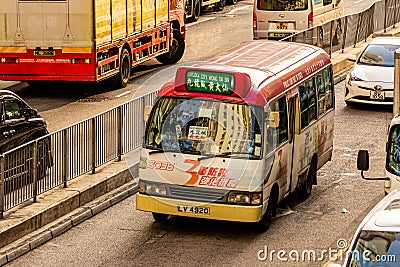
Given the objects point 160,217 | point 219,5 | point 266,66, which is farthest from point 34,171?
point 219,5

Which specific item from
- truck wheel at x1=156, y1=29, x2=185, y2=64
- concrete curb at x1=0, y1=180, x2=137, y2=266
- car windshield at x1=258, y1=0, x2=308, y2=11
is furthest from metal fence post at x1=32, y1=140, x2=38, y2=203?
car windshield at x1=258, y1=0, x2=308, y2=11

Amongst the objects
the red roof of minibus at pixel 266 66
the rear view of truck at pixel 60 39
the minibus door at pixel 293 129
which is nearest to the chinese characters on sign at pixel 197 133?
the red roof of minibus at pixel 266 66

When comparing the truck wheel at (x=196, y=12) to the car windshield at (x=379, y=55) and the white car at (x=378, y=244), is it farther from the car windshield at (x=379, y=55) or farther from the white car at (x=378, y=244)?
the white car at (x=378, y=244)

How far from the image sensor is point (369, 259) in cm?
959

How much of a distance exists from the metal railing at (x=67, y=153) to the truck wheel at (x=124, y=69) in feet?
24.7

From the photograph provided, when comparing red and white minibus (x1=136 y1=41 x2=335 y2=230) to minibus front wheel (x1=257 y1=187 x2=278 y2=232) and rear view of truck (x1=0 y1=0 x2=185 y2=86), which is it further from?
rear view of truck (x1=0 y1=0 x2=185 y2=86)

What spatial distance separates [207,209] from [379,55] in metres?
11.9

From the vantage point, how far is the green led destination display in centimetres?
1502

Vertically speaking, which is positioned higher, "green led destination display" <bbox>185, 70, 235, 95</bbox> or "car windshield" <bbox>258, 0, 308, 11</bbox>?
"green led destination display" <bbox>185, 70, 235, 95</bbox>

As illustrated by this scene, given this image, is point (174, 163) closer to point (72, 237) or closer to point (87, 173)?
point (72, 237)

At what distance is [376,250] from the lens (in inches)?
379

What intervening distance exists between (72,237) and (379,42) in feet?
43.0

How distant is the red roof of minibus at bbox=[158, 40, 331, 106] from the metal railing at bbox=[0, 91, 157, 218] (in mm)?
1897

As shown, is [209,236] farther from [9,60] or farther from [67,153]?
[9,60]
